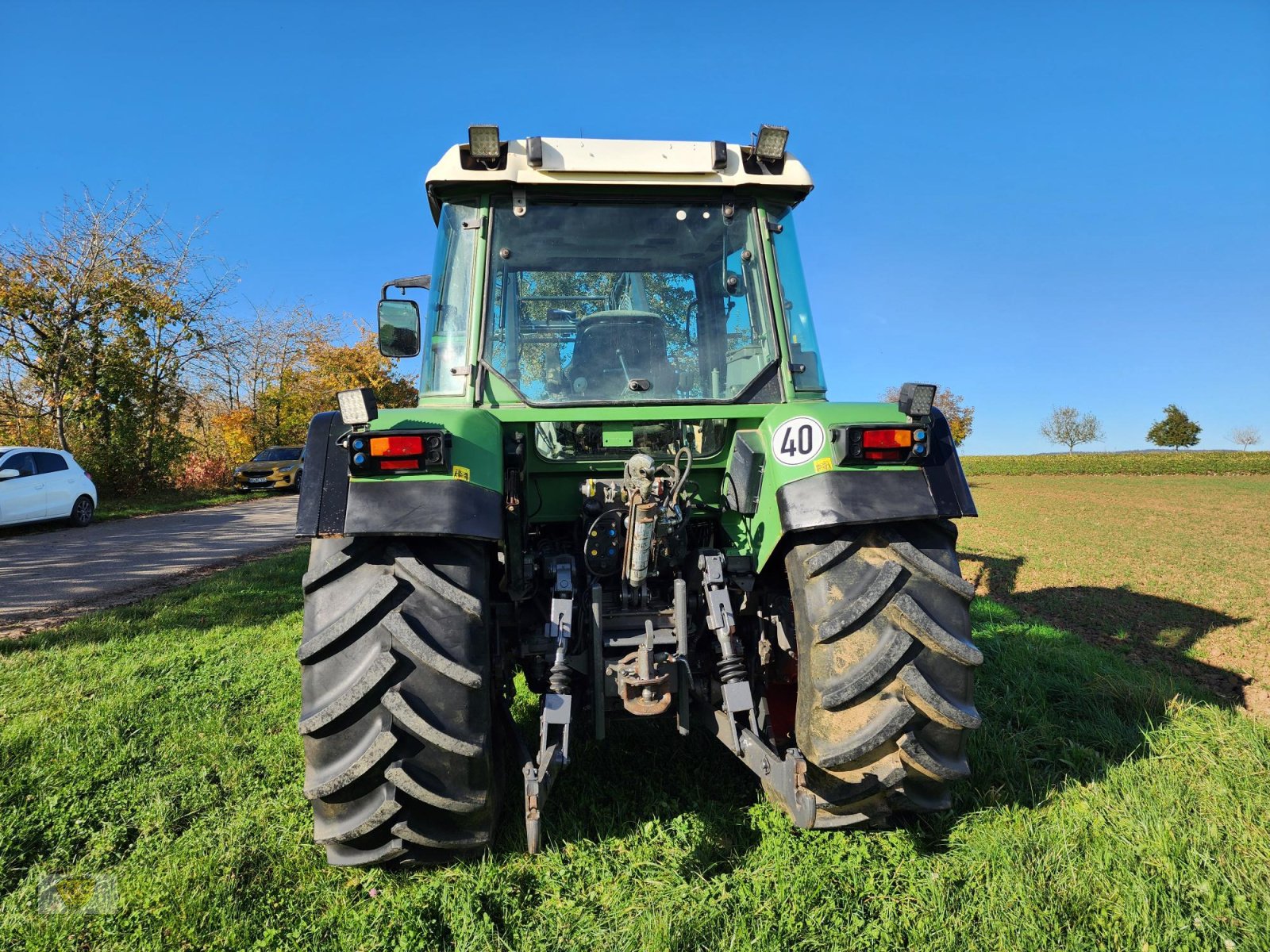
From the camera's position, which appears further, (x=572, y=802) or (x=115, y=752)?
(x=115, y=752)

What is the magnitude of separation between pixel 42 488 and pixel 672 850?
536 inches

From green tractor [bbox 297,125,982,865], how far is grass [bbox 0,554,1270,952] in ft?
0.85

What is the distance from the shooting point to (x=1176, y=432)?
61.5 meters

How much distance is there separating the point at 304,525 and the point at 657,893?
1597mm

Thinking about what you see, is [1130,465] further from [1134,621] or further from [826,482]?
[826,482]

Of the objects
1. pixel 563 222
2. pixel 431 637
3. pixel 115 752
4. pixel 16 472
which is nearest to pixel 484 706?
pixel 431 637

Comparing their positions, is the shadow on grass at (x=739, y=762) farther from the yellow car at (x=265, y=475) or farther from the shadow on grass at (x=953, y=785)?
the yellow car at (x=265, y=475)

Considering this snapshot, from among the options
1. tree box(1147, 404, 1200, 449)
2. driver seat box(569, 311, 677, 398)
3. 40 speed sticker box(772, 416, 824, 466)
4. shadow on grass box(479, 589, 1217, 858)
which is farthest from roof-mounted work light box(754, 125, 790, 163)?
tree box(1147, 404, 1200, 449)

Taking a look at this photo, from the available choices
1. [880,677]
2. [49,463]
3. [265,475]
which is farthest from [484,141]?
[265,475]

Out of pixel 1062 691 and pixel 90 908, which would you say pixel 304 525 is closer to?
pixel 90 908

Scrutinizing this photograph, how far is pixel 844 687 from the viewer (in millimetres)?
2156

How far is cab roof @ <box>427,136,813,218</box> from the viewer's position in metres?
2.86

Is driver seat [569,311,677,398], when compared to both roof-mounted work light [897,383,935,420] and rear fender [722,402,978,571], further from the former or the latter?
roof-mounted work light [897,383,935,420]

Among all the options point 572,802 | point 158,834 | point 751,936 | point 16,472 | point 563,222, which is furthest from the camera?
point 16,472
